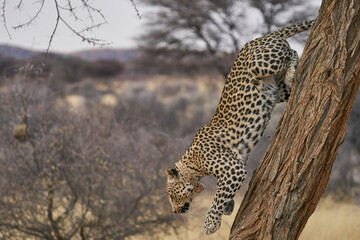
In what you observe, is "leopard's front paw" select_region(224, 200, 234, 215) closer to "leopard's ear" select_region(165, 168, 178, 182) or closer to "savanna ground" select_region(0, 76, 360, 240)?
"leopard's ear" select_region(165, 168, 178, 182)

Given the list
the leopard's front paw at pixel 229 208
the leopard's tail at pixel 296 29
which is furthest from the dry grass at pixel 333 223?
the leopard's tail at pixel 296 29

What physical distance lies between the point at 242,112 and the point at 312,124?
702 mm

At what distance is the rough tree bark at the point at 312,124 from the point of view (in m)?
3.95

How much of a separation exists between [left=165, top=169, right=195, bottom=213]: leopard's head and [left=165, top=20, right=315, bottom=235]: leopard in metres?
0.02

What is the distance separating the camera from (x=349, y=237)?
9.75 m

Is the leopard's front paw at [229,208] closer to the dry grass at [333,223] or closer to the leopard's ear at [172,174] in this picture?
the leopard's ear at [172,174]

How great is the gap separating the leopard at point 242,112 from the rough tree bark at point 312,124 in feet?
0.79

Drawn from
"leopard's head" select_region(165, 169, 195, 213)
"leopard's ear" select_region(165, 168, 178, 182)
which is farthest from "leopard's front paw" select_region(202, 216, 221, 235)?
"leopard's ear" select_region(165, 168, 178, 182)

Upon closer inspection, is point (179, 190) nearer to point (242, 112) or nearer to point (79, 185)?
point (242, 112)

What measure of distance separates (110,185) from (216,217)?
4.66 m

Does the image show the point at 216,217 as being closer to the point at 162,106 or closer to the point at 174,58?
the point at 174,58

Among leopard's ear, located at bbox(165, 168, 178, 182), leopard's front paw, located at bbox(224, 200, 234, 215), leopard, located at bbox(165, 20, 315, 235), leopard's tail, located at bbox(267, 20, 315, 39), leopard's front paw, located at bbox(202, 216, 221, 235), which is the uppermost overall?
leopard's tail, located at bbox(267, 20, 315, 39)

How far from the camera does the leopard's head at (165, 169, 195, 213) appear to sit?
4844 millimetres

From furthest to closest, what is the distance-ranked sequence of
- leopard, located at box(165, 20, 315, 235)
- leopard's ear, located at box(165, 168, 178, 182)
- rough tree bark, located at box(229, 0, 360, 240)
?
leopard's ear, located at box(165, 168, 178, 182)
leopard, located at box(165, 20, 315, 235)
rough tree bark, located at box(229, 0, 360, 240)
